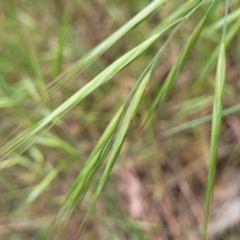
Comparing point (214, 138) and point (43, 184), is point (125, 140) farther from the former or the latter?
point (214, 138)

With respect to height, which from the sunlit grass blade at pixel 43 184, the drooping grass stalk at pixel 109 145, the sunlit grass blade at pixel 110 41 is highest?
the sunlit grass blade at pixel 43 184

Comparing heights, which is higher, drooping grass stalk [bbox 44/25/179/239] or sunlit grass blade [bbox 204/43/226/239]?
drooping grass stalk [bbox 44/25/179/239]

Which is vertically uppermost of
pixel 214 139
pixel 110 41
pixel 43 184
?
pixel 43 184

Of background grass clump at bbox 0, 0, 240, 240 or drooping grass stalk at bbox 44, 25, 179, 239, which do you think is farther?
background grass clump at bbox 0, 0, 240, 240

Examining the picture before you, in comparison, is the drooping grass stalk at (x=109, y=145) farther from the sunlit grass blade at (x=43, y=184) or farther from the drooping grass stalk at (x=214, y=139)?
the sunlit grass blade at (x=43, y=184)

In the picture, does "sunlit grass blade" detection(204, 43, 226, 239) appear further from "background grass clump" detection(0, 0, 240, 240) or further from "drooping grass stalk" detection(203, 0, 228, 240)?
"background grass clump" detection(0, 0, 240, 240)

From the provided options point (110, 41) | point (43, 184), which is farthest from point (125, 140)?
point (110, 41)

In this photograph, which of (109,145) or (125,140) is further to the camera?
(125,140)

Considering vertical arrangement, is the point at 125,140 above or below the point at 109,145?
above

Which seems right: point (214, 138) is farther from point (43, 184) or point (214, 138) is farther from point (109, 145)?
point (43, 184)

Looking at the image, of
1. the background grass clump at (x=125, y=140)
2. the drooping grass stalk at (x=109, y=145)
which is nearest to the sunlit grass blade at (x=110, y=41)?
the drooping grass stalk at (x=109, y=145)

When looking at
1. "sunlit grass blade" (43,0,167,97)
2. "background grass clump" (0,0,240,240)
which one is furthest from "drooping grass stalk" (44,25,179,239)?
"background grass clump" (0,0,240,240)

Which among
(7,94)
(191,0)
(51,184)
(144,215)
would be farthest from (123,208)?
(191,0)
